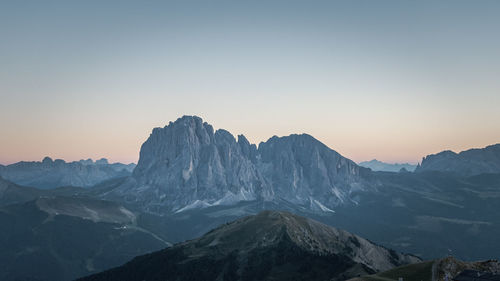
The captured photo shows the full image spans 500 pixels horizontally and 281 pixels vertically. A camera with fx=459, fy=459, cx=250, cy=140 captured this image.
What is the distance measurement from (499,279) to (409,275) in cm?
3256

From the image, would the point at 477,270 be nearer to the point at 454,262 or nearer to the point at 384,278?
the point at 454,262

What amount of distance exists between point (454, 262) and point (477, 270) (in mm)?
8191

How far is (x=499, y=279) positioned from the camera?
14725 centimetres

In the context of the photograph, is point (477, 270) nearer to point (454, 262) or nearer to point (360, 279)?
point (454, 262)

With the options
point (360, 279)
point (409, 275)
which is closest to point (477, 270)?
point (409, 275)

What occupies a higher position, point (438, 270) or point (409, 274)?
point (438, 270)

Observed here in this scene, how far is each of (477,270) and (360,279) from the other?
4132cm

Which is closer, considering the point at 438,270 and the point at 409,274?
the point at 438,270

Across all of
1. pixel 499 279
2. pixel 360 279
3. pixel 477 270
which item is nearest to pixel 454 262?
pixel 477 270

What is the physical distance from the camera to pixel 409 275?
17200 centimetres

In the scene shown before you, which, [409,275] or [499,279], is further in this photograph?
[409,275]

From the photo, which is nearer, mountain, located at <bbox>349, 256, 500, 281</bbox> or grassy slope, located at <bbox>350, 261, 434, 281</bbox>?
mountain, located at <bbox>349, 256, 500, 281</bbox>

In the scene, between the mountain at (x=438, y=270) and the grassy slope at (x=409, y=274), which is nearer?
the mountain at (x=438, y=270)

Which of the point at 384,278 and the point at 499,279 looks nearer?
the point at 499,279
